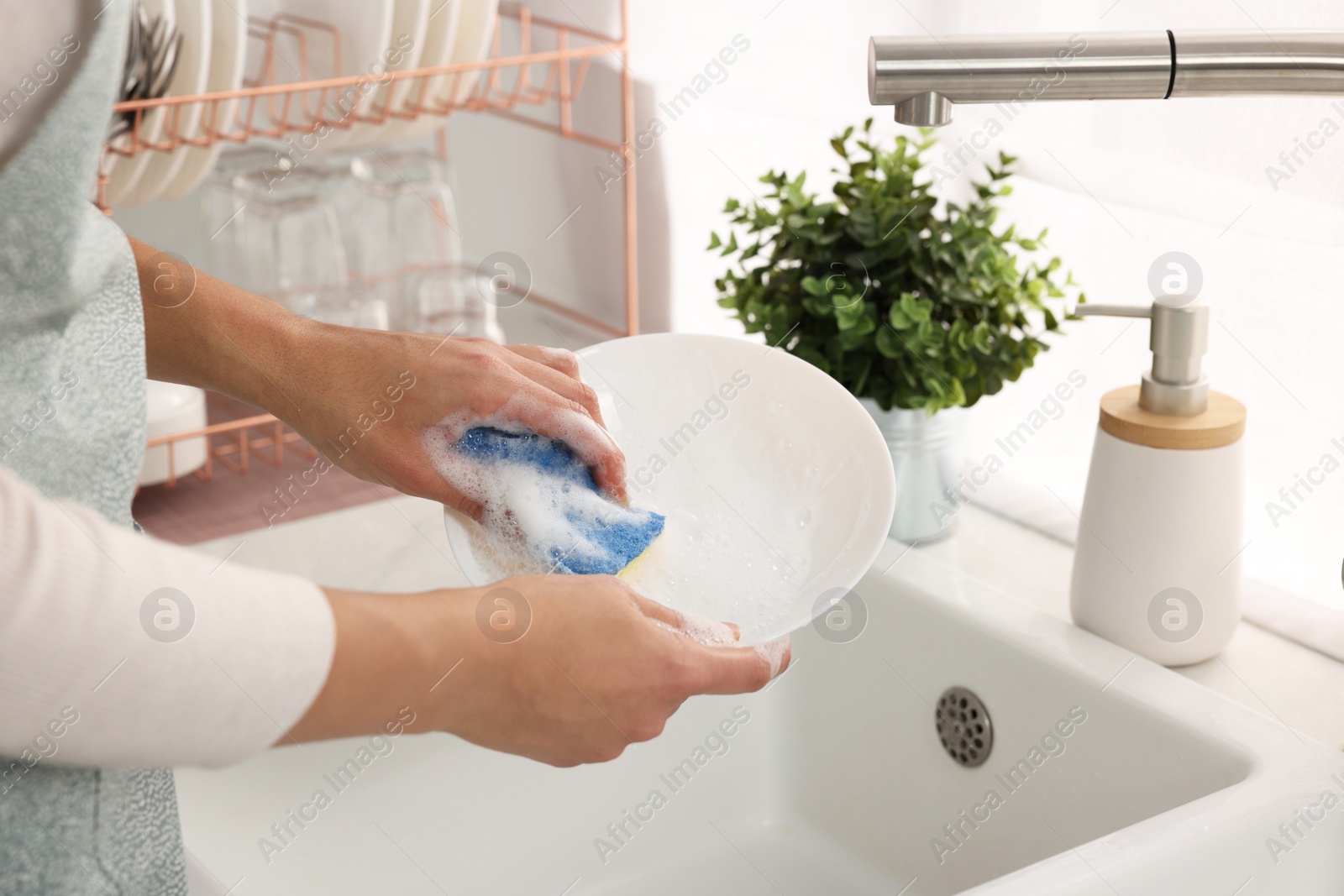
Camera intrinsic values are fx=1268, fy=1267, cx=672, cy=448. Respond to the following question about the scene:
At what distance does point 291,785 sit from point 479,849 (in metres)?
0.12

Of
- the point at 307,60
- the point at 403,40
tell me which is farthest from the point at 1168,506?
the point at 307,60

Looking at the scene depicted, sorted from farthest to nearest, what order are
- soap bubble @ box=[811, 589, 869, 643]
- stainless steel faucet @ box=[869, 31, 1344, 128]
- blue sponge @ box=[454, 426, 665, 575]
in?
soap bubble @ box=[811, 589, 869, 643] → blue sponge @ box=[454, 426, 665, 575] → stainless steel faucet @ box=[869, 31, 1344, 128]

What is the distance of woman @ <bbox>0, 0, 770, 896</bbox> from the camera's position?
35cm

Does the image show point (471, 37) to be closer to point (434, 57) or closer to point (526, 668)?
point (434, 57)

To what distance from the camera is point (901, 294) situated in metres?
0.83

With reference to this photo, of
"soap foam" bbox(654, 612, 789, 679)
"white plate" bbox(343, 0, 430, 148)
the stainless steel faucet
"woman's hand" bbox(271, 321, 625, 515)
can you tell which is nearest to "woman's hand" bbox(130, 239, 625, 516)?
"woman's hand" bbox(271, 321, 625, 515)

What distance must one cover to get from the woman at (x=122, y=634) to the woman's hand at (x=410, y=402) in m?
0.15

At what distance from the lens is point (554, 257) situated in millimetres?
1458

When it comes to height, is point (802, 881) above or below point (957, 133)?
below

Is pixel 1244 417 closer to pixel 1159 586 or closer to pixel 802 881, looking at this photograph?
pixel 1159 586

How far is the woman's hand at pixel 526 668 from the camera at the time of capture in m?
0.40

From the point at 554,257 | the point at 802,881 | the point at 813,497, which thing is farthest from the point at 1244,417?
the point at 554,257

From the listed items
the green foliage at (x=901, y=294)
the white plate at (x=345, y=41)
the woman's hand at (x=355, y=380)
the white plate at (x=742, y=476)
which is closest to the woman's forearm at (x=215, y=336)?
the woman's hand at (x=355, y=380)

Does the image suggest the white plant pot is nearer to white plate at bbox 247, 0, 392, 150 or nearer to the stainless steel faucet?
the stainless steel faucet
